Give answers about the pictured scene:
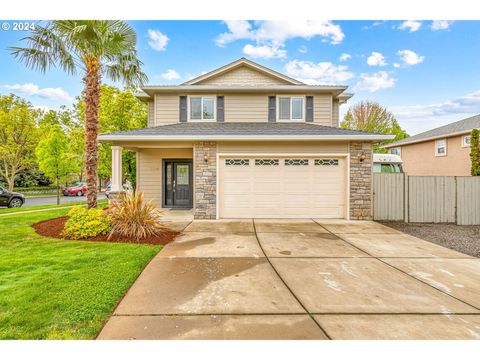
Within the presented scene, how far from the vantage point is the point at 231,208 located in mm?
9336

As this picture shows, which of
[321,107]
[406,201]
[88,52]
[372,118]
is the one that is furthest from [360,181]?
[372,118]

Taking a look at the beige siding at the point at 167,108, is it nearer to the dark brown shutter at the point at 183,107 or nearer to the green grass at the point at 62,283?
the dark brown shutter at the point at 183,107

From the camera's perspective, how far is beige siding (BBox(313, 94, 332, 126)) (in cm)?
1164

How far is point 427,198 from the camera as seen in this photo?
909 centimetres

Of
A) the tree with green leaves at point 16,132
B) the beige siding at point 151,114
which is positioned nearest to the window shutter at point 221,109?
the beige siding at point 151,114

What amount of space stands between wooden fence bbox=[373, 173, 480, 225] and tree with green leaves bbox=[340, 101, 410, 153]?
70.1 ft

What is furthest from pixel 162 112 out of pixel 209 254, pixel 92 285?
pixel 92 285

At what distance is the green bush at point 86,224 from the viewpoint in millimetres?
6477

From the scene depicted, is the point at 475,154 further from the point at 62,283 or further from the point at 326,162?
the point at 62,283

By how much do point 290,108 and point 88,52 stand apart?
828 cm

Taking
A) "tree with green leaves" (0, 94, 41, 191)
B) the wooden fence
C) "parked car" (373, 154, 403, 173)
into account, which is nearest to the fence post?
the wooden fence
